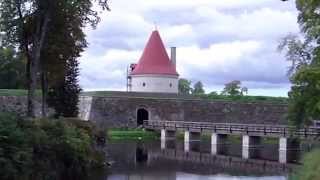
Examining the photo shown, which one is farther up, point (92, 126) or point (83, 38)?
point (83, 38)

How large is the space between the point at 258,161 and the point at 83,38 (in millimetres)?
11439

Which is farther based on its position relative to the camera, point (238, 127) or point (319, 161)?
point (238, 127)

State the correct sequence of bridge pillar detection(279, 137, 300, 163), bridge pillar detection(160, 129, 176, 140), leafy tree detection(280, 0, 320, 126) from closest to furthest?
leafy tree detection(280, 0, 320, 126) < bridge pillar detection(279, 137, 300, 163) < bridge pillar detection(160, 129, 176, 140)

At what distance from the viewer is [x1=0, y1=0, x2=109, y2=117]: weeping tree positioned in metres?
26.1

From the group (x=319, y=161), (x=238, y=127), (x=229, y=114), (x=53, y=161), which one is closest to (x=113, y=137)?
(x=238, y=127)

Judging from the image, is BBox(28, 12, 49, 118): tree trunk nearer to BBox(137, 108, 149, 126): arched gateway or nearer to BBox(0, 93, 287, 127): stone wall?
BBox(0, 93, 287, 127): stone wall

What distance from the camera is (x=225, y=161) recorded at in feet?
114

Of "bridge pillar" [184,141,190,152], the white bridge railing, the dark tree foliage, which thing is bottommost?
"bridge pillar" [184,141,190,152]

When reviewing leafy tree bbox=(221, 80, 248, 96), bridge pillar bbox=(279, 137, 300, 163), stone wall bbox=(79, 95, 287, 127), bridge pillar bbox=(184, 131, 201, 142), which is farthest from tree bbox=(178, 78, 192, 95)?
bridge pillar bbox=(279, 137, 300, 163)

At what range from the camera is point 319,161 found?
15.1 metres

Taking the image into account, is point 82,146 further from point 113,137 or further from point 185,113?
point 185,113

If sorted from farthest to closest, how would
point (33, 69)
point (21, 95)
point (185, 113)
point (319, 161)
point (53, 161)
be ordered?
point (185, 113), point (21, 95), point (33, 69), point (53, 161), point (319, 161)

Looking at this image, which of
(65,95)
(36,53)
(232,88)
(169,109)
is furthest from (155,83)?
(36,53)

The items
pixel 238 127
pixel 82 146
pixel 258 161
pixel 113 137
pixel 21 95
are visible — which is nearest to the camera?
pixel 82 146
